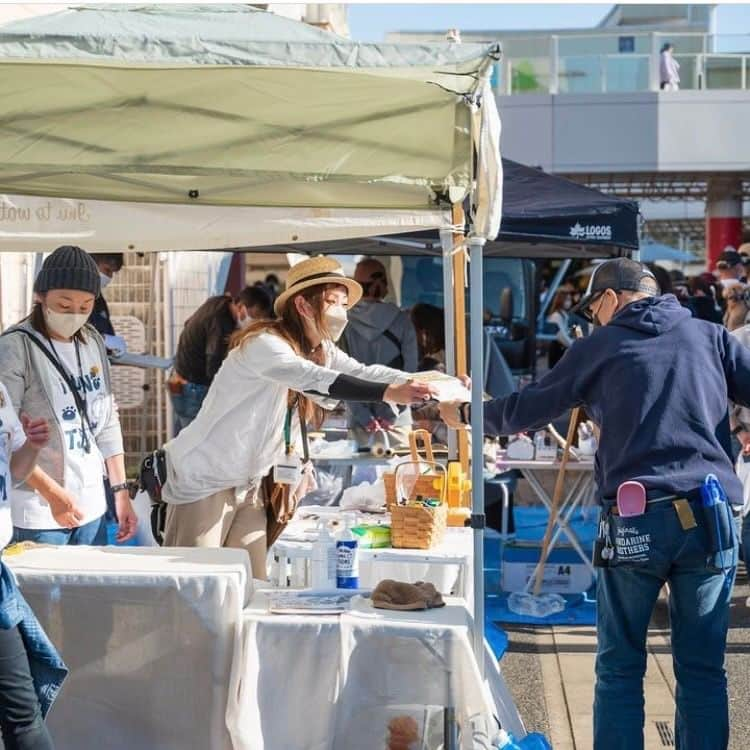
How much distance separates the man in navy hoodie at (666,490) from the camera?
4.13 metres

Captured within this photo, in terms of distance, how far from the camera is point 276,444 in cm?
502

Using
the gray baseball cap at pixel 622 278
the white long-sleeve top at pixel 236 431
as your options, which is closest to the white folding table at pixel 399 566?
the white long-sleeve top at pixel 236 431

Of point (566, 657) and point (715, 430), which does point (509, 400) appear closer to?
point (715, 430)

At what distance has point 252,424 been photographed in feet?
16.2

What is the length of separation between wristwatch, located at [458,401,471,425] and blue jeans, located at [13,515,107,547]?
146 centimetres

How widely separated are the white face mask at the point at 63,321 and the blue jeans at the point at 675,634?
2121mm

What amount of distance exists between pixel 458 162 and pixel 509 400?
2.82 feet

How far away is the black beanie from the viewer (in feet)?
15.5

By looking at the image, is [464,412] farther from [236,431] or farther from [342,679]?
[342,679]

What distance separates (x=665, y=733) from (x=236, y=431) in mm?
2229

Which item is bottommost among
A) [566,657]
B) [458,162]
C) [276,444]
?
[566,657]

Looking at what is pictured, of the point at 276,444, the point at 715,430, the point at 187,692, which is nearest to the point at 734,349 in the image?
the point at 715,430

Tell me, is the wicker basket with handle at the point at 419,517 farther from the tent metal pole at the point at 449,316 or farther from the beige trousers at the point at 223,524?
the tent metal pole at the point at 449,316

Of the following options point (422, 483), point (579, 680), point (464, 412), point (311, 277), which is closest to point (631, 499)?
point (464, 412)
